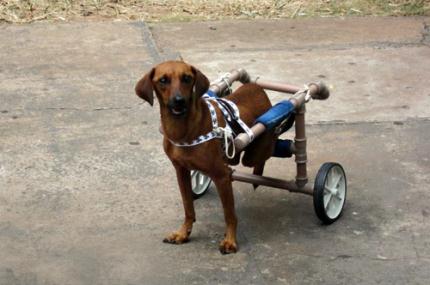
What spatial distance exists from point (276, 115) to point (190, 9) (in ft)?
15.5

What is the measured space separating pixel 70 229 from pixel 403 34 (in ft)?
15.0

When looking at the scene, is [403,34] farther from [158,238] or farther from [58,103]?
[158,238]

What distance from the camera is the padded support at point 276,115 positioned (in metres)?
4.45

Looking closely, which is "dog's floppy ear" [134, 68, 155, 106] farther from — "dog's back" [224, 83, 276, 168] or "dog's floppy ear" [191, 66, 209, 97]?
"dog's back" [224, 83, 276, 168]

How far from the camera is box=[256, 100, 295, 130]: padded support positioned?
445 cm

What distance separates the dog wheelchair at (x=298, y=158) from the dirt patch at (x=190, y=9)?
397cm

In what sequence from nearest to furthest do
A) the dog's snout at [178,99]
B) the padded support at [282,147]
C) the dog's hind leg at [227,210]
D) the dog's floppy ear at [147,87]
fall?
the dog's snout at [178,99]
the dog's floppy ear at [147,87]
the dog's hind leg at [227,210]
the padded support at [282,147]

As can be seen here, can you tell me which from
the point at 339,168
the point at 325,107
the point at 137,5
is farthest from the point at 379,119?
the point at 137,5

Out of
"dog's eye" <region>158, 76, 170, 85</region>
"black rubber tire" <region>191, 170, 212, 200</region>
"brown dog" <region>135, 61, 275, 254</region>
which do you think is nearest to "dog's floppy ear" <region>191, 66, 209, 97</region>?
"brown dog" <region>135, 61, 275, 254</region>

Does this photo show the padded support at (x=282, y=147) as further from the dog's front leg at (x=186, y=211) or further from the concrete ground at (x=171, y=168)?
the dog's front leg at (x=186, y=211)

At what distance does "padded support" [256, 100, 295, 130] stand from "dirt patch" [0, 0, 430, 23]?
14.2ft

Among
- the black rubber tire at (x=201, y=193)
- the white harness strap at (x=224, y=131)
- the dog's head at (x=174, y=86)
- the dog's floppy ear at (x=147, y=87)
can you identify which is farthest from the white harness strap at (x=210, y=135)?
the black rubber tire at (x=201, y=193)

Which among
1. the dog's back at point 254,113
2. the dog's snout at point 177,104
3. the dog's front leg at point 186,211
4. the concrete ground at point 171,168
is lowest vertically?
the concrete ground at point 171,168

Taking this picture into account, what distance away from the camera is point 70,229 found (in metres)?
4.71
